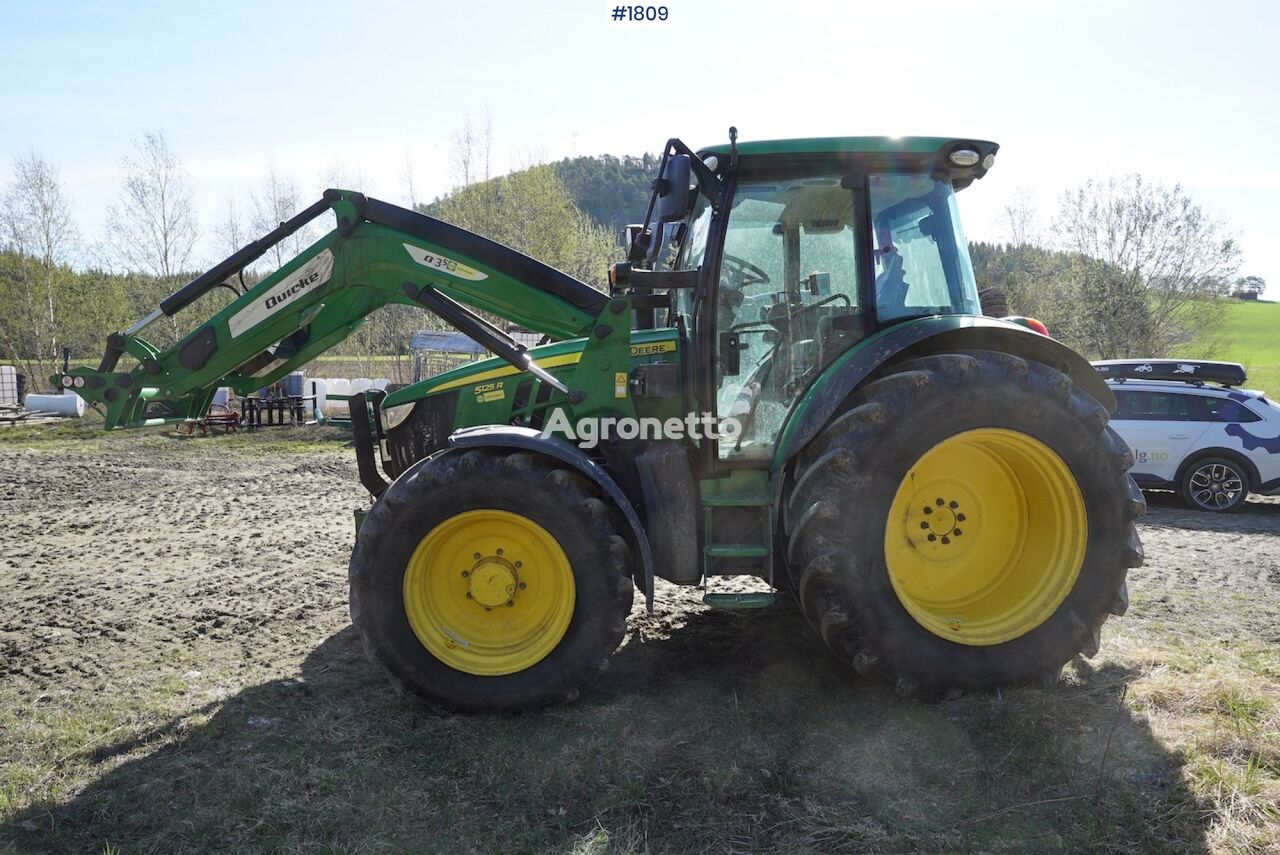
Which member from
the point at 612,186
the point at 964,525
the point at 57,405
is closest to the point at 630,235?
the point at 964,525

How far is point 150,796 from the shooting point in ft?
11.4

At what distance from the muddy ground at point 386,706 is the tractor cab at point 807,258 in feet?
4.67

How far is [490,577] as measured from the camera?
420cm

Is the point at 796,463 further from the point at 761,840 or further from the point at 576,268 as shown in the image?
the point at 576,268

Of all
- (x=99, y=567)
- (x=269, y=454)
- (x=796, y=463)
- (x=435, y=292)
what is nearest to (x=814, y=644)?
(x=796, y=463)

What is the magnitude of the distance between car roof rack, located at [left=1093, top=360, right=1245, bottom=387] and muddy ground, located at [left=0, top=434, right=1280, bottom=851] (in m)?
3.31

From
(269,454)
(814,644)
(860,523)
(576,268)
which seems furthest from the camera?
(576,268)

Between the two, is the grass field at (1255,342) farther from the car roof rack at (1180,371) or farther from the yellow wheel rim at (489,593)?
the yellow wheel rim at (489,593)

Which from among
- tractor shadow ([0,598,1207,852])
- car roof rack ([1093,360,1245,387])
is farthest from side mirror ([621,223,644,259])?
car roof rack ([1093,360,1245,387])

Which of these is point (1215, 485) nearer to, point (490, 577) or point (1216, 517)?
point (1216, 517)

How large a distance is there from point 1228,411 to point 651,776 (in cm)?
1037

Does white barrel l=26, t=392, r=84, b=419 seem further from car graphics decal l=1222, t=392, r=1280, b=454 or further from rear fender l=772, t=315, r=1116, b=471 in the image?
car graphics decal l=1222, t=392, r=1280, b=454

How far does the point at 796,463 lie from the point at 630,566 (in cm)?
99

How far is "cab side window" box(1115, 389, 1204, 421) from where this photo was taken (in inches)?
437
